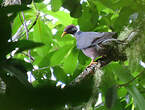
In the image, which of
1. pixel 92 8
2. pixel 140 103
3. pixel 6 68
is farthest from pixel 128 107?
pixel 6 68

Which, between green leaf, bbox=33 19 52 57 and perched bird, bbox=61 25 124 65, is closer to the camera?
perched bird, bbox=61 25 124 65

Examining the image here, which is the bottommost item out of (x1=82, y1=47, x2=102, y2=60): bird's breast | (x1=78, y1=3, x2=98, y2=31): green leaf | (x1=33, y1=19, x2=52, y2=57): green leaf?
(x1=82, y1=47, x2=102, y2=60): bird's breast

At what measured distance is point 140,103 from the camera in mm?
1192

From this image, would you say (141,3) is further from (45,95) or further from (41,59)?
(41,59)

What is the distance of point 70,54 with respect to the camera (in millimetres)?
2311

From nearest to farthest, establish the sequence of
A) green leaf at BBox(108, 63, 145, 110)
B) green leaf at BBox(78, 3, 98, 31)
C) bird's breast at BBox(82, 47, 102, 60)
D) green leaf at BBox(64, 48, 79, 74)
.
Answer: green leaf at BBox(108, 63, 145, 110)
green leaf at BBox(78, 3, 98, 31)
green leaf at BBox(64, 48, 79, 74)
bird's breast at BBox(82, 47, 102, 60)

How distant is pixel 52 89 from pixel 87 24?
1.26 meters

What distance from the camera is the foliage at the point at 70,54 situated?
0.67 metres

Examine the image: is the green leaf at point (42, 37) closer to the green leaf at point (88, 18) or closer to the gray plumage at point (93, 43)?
the gray plumage at point (93, 43)

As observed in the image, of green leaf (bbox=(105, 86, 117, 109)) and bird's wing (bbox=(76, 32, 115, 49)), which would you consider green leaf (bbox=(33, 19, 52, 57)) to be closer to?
bird's wing (bbox=(76, 32, 115, 49))

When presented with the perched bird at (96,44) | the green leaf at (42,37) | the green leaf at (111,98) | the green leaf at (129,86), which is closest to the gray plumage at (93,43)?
the perched bird at (96,44)

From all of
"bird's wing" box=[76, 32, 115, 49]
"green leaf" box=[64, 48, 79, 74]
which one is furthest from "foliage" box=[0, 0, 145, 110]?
"bird's wing" box=[76, 32, 115, 49]

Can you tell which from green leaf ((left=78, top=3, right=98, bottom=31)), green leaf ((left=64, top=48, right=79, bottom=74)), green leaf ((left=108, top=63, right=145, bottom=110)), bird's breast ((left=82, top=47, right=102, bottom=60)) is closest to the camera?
green leaf ((left=108, top=63, right=145, bottom=110))

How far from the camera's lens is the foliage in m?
0.67
